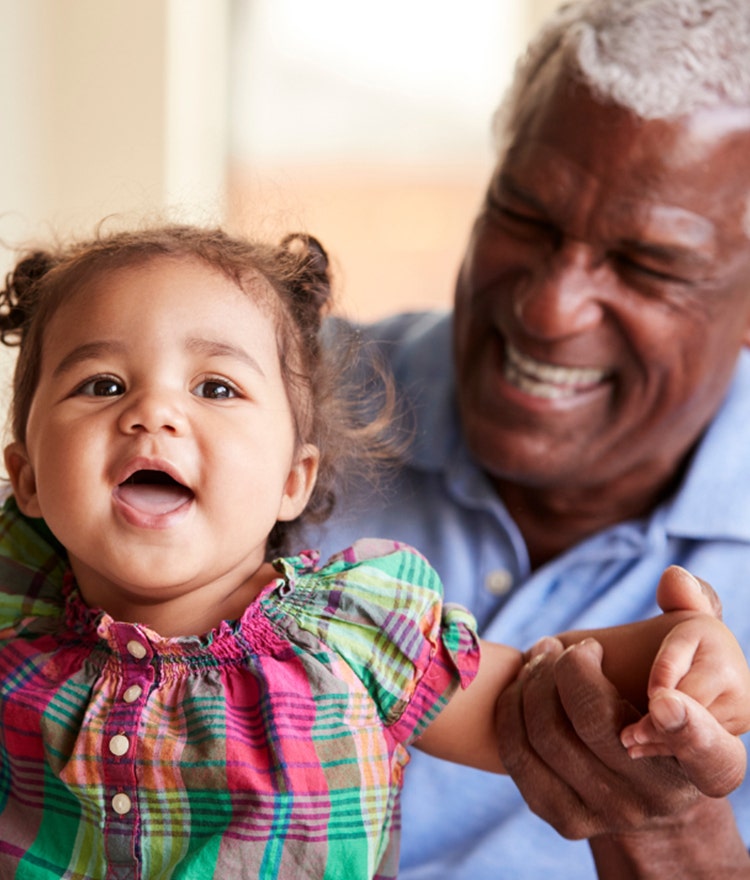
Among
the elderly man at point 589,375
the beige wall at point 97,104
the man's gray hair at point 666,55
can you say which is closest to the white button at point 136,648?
the elderly man at point 589,375

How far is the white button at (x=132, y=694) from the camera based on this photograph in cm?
119

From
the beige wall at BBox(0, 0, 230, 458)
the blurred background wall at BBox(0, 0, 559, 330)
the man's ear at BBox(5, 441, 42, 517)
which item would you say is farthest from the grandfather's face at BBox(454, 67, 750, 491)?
the blurred background wall at BBox(0, 0, 559, 330)

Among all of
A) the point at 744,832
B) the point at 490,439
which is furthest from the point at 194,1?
the point at 744,832

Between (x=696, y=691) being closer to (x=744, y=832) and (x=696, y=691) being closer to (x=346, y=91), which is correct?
(x=744, y=832)

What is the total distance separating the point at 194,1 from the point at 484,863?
3.09 m

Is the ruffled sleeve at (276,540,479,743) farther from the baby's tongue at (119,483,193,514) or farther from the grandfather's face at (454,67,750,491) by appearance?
the grandfather's face at (454,67,750,491)

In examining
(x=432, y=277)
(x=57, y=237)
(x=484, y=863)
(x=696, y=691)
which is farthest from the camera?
(x=432, y=277)

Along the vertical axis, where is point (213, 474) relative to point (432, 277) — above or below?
above

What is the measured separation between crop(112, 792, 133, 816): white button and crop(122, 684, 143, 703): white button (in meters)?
0.09

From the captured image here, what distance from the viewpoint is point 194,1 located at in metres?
3.88

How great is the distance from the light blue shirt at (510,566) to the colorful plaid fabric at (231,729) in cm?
39

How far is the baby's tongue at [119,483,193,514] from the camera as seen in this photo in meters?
1.16

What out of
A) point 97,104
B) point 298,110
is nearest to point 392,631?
point 97,104

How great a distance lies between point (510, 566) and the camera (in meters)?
1.83
